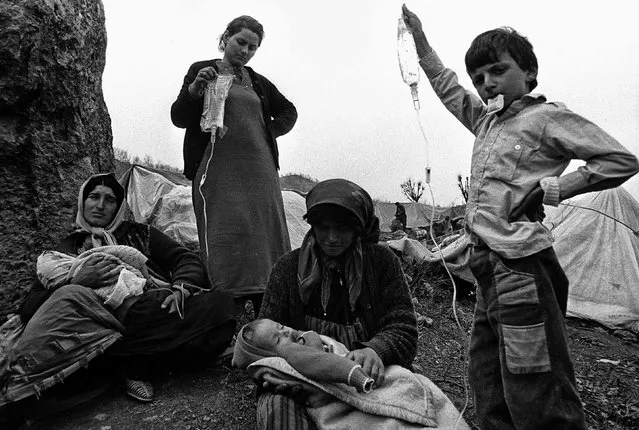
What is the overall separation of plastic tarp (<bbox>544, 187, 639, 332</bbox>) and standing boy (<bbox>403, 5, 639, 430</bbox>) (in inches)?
175

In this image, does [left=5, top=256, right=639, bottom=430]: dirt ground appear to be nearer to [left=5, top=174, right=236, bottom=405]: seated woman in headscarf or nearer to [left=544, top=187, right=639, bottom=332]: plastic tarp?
[left=5, top=174, right=236, bottom=405]: seated woman in headscarf

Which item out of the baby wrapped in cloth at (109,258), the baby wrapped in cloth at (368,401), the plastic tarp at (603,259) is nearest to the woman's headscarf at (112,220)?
the baby wrapped in cloth at (109,258)

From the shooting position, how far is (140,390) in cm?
224

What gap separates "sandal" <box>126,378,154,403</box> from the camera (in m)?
2.22

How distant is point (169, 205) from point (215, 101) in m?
3.34

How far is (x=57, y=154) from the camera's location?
10.4 ft

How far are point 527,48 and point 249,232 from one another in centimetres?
177

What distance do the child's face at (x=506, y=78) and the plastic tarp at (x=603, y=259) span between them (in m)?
4.42

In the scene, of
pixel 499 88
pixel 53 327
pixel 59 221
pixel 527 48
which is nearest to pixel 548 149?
pixel 499 88

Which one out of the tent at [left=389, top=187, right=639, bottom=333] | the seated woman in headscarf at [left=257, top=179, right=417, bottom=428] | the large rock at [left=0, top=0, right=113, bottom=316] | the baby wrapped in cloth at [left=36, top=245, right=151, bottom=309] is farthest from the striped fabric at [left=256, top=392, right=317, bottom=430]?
the tent at [left=389, top=187, right=639, bottom=333]

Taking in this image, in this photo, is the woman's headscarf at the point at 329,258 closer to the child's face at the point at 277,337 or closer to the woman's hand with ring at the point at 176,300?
the child's face at the point at 277,337

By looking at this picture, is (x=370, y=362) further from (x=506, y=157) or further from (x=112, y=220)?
(x=112, y=220)

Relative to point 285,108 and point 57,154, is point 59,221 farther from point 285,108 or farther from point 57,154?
point 285,108

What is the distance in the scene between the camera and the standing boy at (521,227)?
4.99 feet
